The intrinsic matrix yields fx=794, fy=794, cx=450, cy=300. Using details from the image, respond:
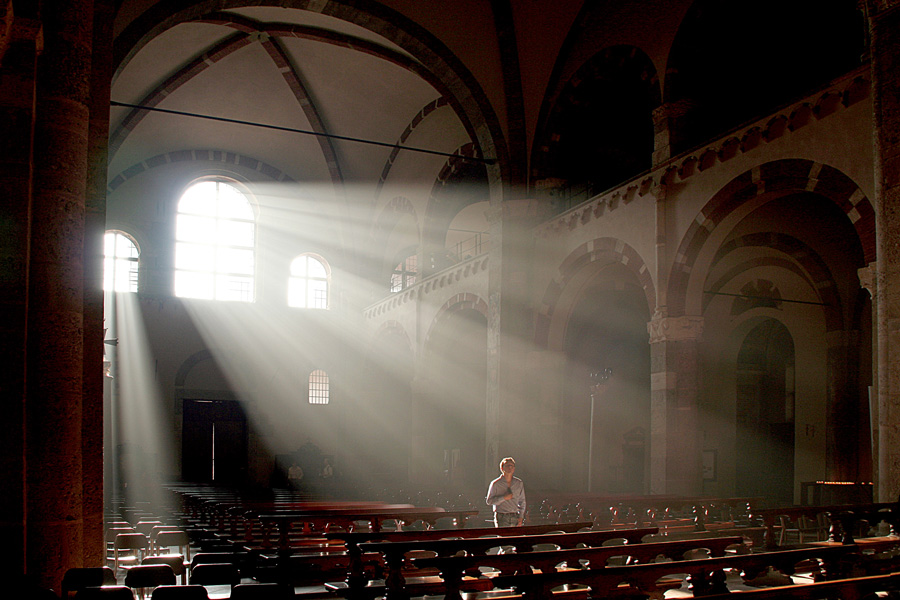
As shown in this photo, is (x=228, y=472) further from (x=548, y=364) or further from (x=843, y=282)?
(x=843, y=282)

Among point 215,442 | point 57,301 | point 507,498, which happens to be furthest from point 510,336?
point 215,442

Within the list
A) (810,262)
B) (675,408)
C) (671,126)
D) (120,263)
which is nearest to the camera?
(675,408)

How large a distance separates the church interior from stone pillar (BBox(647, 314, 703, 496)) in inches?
1.9

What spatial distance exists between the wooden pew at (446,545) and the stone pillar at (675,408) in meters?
6.30

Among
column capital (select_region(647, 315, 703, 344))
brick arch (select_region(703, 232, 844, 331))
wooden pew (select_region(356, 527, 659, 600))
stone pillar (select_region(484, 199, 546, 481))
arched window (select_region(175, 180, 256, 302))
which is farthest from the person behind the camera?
arched window (select_region(175, 180, 256, 302))

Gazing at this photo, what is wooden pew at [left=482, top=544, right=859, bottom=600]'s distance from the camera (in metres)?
4.86

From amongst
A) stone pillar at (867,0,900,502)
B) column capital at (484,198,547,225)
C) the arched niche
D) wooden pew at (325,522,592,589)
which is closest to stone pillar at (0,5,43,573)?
wooden pew at (325,522,592,589)

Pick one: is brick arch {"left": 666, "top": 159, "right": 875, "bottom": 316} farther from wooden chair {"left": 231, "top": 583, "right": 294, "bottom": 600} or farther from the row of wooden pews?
wooden chair {"left": 231, "top": 583, "right": 294, "bottom": 600}

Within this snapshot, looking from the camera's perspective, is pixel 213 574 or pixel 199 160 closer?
pixel 213 574

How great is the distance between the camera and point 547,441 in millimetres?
16703

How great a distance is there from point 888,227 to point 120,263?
920 inches

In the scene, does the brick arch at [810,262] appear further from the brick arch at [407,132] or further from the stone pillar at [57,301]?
the stone pillar at [57,301]

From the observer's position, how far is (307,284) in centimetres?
2859

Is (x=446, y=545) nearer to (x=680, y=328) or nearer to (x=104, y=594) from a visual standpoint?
(x=104, y=594)
